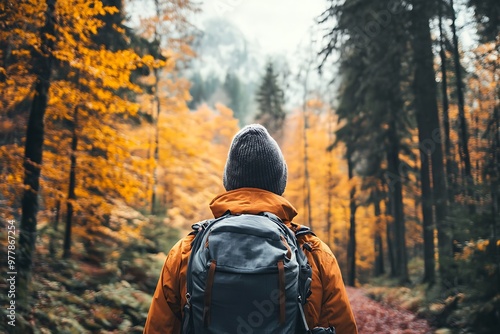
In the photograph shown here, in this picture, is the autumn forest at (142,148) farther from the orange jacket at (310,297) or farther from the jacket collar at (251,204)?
the jacket collar at (251,204)

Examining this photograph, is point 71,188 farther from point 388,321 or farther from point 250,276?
point 388,321

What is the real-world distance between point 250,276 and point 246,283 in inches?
1.5

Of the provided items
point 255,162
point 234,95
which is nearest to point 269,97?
point 255,162

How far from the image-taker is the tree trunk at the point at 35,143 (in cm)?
617

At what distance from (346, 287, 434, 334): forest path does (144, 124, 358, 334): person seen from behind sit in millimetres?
7846

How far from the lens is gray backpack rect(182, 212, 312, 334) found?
1778mm

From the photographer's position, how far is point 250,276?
1801 mm

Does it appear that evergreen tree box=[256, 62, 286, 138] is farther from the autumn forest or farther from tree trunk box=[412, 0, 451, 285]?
tree trunk box=[412, 0, 451, 285]

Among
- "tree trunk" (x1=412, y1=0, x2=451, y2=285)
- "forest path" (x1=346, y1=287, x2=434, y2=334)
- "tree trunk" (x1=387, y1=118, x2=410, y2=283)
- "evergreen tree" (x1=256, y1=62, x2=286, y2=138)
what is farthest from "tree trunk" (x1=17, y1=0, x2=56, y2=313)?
"evergreen tree" (x1=256, y1=62, x2=286, y2=138)

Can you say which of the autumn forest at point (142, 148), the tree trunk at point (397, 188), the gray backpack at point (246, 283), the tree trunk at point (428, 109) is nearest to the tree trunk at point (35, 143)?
the autumn forest at point (142, 148)

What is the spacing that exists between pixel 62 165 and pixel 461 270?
8.35 m

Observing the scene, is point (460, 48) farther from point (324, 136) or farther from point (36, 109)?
point (324, 136)

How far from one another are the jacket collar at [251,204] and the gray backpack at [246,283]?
0.15 metres

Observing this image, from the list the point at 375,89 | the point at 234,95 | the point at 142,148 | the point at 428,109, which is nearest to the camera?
the point at 142,148
